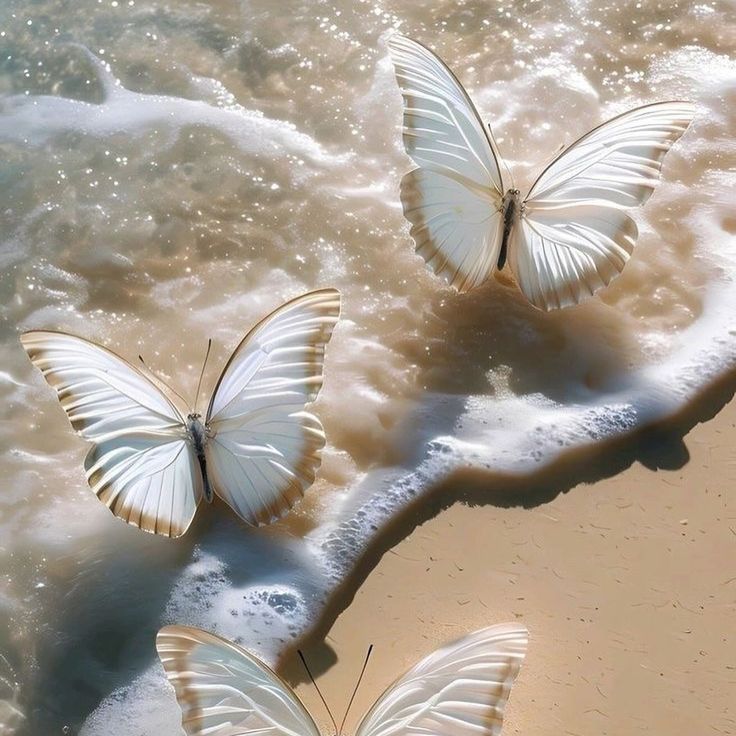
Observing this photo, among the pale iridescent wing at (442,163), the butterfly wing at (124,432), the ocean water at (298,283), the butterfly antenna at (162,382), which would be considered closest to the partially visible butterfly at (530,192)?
the pale iridescent wing at (442,163)

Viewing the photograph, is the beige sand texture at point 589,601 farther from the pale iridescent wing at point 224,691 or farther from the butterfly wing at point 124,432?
the butterfly wing at point 124,432

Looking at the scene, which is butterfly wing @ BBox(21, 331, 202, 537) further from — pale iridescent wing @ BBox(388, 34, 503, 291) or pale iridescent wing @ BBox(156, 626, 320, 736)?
pale iridescent wing @ BBox(388, 34, 503, 291)

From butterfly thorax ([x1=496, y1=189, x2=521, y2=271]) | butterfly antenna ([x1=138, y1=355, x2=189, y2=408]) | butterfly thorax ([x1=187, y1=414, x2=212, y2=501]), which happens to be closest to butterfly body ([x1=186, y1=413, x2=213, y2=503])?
butterfly thorax ([x1=187, y1=414, x2=212, y2=501])

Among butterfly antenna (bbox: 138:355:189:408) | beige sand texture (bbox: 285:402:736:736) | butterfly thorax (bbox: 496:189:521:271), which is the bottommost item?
beige sand texture (bbox: 285:402:736:736)

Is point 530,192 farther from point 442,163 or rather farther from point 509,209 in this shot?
point 442,163

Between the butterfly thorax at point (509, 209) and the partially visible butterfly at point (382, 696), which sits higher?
the butterfly thorax at point (509, 209)

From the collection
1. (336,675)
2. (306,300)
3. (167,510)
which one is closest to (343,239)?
(306,300)
